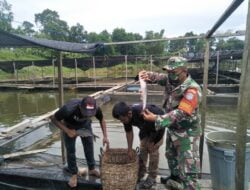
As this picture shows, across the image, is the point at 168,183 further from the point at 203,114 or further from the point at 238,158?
the point at 238,158

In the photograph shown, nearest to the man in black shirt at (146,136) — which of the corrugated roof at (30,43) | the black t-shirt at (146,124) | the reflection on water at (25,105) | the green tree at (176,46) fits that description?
the black t-shirt at (146,124)

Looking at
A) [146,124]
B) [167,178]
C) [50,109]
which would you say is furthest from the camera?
[50,109]

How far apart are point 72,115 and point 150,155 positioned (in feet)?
3.21

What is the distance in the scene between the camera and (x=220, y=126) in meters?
6.96

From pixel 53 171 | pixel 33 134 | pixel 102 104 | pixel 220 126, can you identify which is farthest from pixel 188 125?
pixel 102 104

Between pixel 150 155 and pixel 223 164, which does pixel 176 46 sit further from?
pixel 223 164

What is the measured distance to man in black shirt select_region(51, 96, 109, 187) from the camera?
2.71 m

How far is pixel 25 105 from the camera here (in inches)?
433

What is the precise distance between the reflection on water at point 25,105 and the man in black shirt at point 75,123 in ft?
16.9

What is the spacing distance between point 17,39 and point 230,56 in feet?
44.4

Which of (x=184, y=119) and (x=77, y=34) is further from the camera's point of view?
(x=77, y=34)

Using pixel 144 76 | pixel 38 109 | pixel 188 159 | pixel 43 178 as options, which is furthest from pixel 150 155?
pixel 38 109

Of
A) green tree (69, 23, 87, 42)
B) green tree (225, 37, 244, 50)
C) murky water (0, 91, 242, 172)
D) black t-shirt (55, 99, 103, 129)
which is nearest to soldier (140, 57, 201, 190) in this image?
black t-shirt (55, 99, 103, 129)

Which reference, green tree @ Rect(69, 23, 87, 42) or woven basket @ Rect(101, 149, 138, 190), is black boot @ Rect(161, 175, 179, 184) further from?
green tree @ Rect(69, 23, 87, 42)
